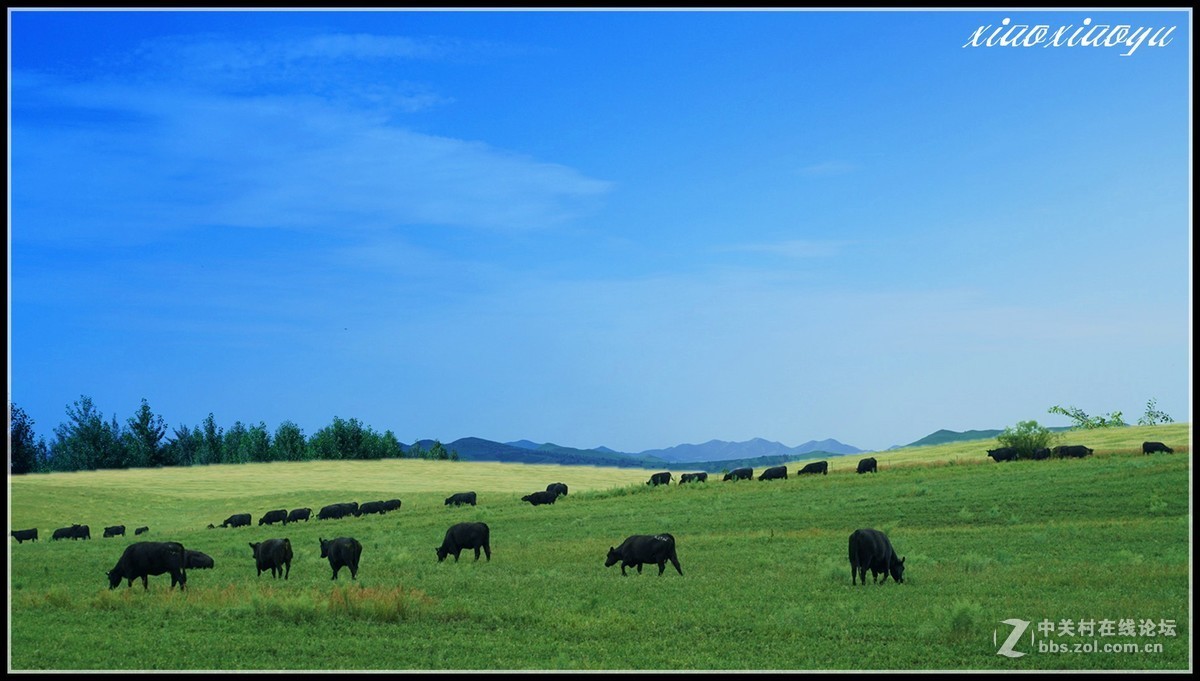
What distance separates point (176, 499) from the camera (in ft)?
255

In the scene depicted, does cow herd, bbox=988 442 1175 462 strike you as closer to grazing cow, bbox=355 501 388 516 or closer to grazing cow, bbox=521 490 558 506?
grazing cow, bbox=521 490 558 506

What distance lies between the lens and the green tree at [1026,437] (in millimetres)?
66250

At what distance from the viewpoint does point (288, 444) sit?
158 metres

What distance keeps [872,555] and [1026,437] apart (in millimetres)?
48493

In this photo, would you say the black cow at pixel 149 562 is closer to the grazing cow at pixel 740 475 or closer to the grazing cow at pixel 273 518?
the grazing cow at pixel 273 518

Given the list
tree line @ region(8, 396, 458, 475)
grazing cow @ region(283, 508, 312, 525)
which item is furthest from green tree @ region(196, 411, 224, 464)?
grazing cow @ region(283, 508, 312, 525)

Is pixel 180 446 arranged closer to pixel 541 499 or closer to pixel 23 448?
pixel 23 448

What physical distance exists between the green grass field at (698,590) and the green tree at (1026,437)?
11380 millimetres

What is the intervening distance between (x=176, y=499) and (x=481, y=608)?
64.6 metres

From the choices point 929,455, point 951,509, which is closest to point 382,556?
point 951,509

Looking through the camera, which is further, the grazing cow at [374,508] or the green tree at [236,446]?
the green tree at [236,446]

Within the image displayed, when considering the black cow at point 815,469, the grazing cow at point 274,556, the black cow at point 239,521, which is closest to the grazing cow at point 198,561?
the grazing cow at point 274,556

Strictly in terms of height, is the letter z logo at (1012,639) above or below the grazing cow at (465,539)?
below

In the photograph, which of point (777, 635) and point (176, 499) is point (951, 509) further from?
point (176, 499)
